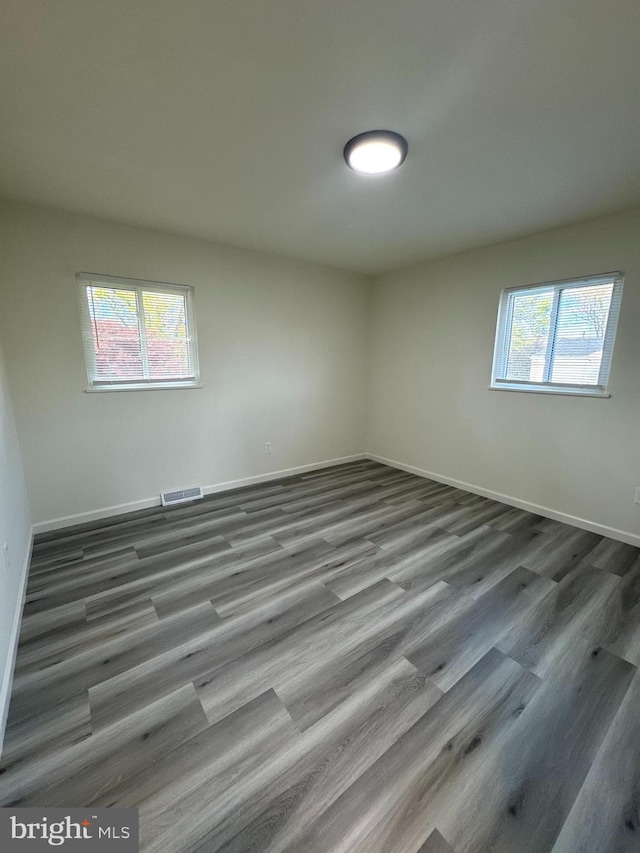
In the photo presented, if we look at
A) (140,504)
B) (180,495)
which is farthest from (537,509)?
(140,504)

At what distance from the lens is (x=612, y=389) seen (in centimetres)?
272

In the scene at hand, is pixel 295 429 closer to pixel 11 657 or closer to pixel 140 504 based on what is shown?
pixel 140 504

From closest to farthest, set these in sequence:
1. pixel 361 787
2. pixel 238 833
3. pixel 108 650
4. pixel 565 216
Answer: pixel 238 833 → pixel 361 787 → pixel 108 650 → pixel 565 216

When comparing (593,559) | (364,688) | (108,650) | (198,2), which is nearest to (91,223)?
(198,2)

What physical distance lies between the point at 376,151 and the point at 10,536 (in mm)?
2932

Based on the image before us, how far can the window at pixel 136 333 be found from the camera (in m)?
2.88

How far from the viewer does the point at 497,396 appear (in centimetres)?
347

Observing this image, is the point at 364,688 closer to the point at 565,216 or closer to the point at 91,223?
the point at 565,216

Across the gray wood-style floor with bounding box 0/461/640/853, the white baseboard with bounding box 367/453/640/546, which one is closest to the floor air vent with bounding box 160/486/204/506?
the gray wood-style floor with bounding box 0/461/640/853

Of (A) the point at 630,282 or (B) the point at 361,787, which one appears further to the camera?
(A) the point at 630,282

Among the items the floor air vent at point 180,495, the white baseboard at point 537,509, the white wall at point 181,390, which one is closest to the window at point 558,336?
the white baseboard at point 537,509

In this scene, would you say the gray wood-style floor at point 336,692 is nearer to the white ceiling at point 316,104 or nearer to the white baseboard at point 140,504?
the white baseboard at point 140,504

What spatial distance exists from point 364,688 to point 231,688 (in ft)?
1.94

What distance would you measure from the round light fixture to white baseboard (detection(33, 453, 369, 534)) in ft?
10.2
